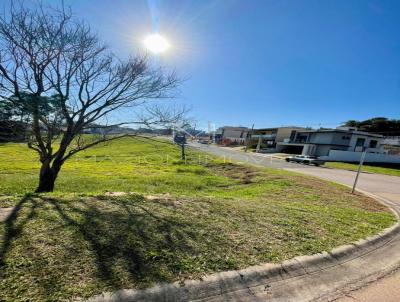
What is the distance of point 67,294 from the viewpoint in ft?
7.47

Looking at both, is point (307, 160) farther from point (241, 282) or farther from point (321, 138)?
point (241, 282)

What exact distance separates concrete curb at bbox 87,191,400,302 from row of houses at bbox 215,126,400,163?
3797 centimetres

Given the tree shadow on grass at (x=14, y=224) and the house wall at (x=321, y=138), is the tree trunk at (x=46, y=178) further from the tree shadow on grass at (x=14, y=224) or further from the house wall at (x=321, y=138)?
the house wall at (x=321, y=138)

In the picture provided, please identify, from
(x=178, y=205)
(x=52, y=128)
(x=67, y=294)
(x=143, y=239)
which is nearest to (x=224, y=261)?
(x=143, y=239)

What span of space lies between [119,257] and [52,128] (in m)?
5.66

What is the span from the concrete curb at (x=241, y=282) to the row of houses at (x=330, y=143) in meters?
38.0

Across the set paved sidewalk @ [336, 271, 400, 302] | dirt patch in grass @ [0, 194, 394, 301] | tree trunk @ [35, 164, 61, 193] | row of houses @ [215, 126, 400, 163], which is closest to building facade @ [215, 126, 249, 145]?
row of houses @ [215, 126, 400, 163]

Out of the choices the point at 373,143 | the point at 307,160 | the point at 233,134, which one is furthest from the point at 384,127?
the point at 233,134

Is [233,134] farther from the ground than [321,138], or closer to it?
closer to it

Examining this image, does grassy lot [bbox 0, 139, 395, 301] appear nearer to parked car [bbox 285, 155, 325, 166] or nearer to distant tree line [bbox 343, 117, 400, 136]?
parked car [bbox 285, 155, 325, 166]

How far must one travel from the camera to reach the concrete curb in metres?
2.43

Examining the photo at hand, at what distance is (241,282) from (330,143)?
4519cm

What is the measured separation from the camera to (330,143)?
4262cm

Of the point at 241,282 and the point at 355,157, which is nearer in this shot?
the point at 241,282
